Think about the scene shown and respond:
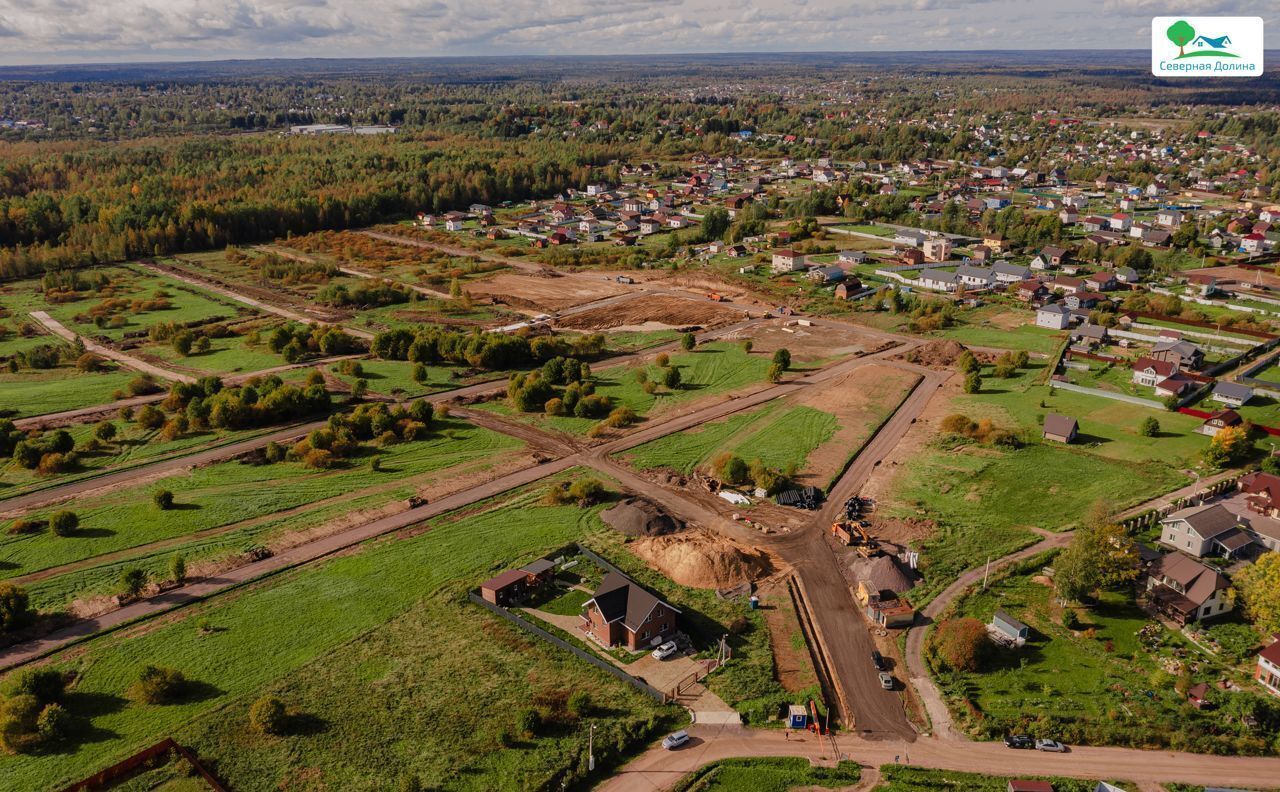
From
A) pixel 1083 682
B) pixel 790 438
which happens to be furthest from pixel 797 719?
pixel 790 438

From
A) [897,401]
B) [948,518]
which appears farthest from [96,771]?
[897,401]

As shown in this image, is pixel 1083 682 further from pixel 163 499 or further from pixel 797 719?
pixel 163 499

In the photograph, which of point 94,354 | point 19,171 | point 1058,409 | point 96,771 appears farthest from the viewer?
point 19,171

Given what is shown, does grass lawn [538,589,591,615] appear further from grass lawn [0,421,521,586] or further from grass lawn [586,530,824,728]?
grass lawn [0,421,521,586]

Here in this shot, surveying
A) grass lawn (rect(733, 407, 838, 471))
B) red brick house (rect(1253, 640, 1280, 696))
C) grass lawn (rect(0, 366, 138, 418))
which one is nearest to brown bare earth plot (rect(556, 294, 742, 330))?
grass lawn (rect(733, 407, 838, 471))

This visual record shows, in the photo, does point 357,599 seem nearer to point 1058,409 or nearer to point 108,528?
point 108,528

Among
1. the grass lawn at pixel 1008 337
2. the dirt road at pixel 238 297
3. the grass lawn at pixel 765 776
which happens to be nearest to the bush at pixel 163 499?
the dirt road at pixel 238 297
